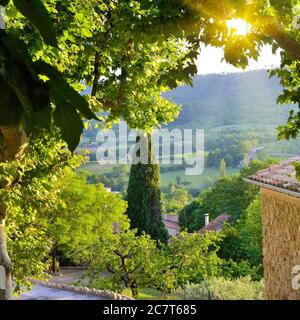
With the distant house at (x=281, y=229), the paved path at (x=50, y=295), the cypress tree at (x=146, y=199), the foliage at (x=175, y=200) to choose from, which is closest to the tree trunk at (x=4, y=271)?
the paved path at (x=50, y=295)

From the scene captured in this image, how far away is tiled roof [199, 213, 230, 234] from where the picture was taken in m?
39.4

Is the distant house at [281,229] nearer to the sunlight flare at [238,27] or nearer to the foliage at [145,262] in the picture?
the foliage at [145,262]

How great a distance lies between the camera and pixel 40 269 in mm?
11477

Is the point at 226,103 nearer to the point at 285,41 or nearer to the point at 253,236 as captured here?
the point at 253,236

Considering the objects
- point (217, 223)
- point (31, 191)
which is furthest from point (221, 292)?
point (217, 223)

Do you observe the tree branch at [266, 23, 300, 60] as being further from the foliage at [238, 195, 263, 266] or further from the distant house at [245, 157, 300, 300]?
the foliage at [238, 195, 263, 266]

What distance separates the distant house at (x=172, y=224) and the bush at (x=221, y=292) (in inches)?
1361

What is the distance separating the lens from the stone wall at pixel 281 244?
12594mm

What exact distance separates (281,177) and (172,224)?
4491 centimetres

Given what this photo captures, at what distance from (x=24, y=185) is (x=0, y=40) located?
935 centimetres

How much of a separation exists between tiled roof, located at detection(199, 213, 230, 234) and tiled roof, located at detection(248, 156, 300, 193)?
24930 millimetres

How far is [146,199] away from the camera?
34.2m

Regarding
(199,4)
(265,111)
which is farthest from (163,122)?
(265,111)

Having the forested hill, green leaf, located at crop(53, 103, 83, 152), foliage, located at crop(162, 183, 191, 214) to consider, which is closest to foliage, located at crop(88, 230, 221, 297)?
green leaf, located at crop(53, 103, 83, 152)
